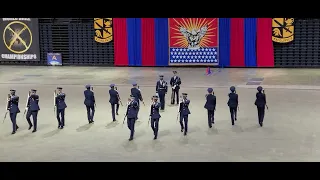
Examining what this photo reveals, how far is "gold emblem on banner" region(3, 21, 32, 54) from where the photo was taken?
35.6 m

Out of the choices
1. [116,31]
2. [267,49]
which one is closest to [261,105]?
[267,49]

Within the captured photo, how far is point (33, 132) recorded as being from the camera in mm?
17141

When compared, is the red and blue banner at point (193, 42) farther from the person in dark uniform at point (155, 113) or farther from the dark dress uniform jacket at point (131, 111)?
the dark dress uniform jacket at point (131, 111)

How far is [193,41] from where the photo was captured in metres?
33.2

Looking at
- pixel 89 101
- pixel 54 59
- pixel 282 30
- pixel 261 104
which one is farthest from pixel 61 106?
pixel 54 59

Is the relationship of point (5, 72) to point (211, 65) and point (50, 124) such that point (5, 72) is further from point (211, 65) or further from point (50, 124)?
point (50, 124)

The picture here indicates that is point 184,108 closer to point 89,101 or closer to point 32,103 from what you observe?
point 89,101

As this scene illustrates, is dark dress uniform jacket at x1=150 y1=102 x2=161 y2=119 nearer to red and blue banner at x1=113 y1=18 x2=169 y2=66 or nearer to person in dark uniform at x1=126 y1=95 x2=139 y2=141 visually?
person in dark uniform at x1=126 y1=95 x2=139 y2=141

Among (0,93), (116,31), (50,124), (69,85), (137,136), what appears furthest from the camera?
(116,31)

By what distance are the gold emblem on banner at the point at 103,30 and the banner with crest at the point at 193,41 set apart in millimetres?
3905

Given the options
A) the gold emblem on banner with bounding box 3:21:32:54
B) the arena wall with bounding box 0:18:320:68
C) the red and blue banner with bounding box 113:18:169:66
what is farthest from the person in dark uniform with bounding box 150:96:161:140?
the gold emblem on banner with bounding box 3:21:32:54

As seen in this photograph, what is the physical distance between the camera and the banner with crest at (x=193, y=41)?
108 ft

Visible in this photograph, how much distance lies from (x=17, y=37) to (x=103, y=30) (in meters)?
6.03
